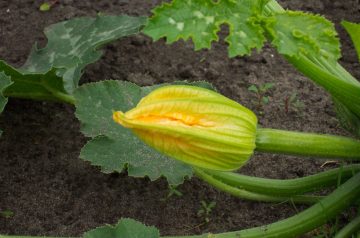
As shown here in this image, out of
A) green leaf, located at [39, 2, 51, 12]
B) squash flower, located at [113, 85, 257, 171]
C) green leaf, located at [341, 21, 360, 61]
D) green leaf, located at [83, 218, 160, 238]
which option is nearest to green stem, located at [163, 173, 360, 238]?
green leaf, located at [83, 218, 160, 238]

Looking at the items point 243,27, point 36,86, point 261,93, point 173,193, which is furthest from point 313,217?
point 36,86

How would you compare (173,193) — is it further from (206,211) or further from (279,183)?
(279,183)

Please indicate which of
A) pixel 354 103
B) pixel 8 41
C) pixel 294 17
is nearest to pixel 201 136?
pixel 294 17

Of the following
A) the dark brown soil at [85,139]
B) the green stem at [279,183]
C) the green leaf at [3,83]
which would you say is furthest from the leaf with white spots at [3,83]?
the green stem at [279,183]

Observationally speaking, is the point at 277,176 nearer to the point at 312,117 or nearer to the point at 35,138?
the point at 312,117

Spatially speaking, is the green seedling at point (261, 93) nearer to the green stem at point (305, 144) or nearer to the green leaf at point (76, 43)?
the green leaf at point (76, 43)

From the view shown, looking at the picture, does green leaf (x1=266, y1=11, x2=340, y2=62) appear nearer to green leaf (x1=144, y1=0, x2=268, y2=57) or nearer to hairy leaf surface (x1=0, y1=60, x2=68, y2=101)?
green leaf (x1=144, y1=0, x2=268, y2=57)
